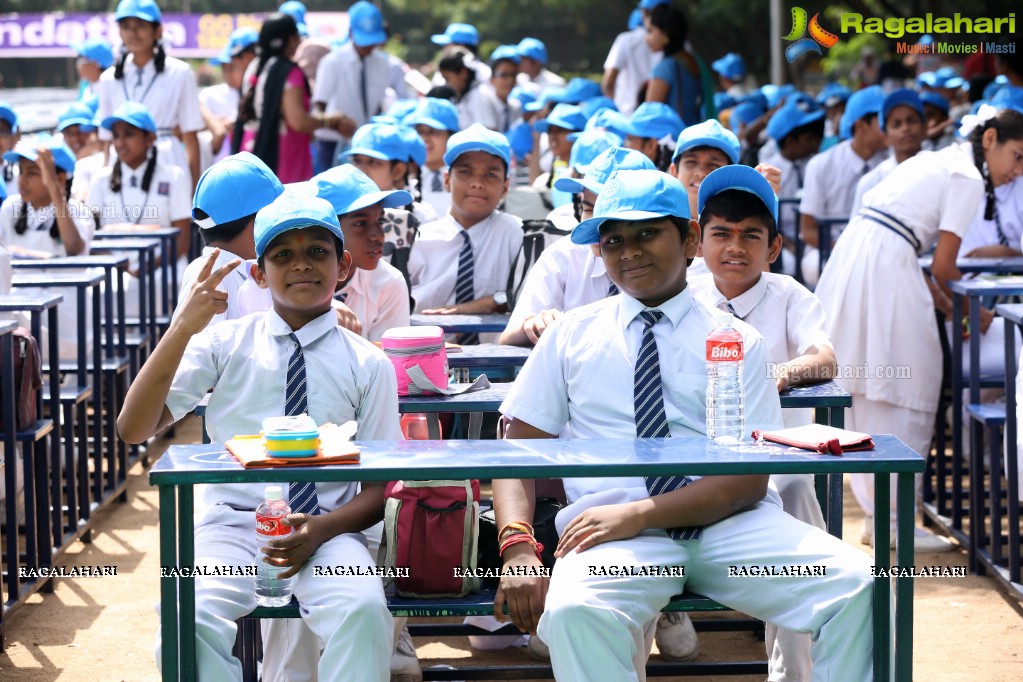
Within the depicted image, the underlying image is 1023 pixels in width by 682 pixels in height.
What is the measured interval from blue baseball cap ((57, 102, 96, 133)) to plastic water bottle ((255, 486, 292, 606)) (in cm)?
823

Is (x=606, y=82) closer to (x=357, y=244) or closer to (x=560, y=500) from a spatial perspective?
(x=357, y=244)

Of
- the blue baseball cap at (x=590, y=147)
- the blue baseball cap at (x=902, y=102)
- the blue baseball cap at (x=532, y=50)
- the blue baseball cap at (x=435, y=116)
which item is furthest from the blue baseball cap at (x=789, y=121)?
the blue baseball cap at (x=532, y=50)

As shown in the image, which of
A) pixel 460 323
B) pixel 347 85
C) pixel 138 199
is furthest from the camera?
pixel 347 85

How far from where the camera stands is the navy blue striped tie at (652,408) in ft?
11.3

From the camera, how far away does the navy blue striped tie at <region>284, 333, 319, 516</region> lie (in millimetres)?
3555

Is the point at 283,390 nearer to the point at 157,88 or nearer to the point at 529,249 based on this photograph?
the point at 529,249

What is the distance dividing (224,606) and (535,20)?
35.5 m

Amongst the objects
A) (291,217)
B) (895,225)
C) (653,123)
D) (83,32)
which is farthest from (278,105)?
(83,32)

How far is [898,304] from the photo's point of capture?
5.83 m

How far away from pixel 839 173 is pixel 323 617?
21.9ft

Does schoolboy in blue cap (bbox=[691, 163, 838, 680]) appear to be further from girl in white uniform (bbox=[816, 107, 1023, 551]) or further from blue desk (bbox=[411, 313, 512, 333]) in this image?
girl in white uniform (bbox=[816, 107, 1023, 551])

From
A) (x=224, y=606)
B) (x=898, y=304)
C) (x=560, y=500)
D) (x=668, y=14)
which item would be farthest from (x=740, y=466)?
(x=668, y=14)

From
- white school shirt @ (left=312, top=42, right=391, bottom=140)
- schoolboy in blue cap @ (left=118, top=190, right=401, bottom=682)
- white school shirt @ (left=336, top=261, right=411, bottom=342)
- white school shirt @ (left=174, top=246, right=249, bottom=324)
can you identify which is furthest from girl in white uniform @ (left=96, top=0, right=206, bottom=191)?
schoolboy in blue cap @ (left=118, top=190, right=401, bottom=682)

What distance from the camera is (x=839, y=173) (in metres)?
9.16
